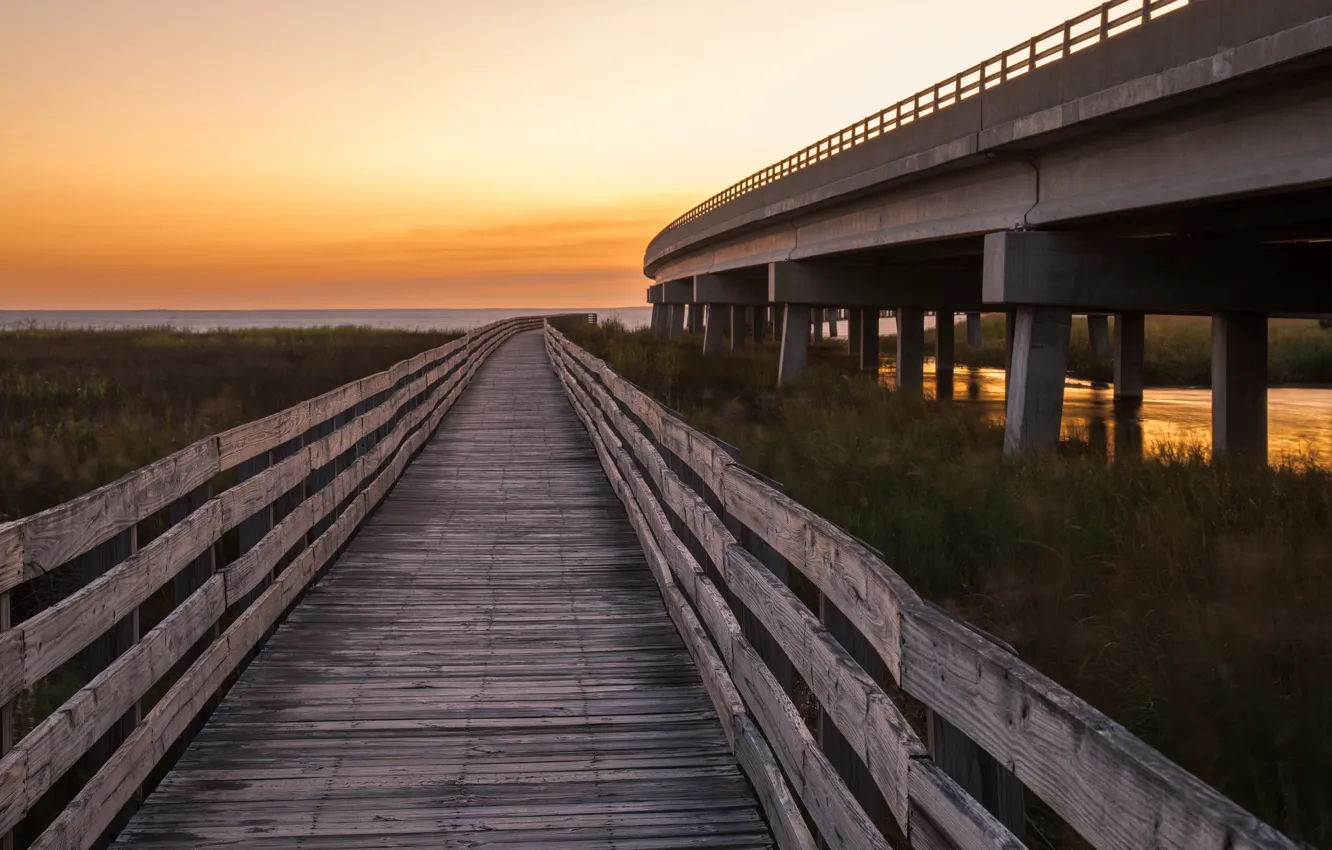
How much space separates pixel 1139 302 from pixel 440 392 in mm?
11641

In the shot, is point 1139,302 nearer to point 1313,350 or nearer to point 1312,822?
point 1312,822

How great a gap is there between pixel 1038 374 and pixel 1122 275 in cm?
194

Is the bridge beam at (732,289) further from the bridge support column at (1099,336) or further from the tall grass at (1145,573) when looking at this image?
the tall grass at (1145,573)

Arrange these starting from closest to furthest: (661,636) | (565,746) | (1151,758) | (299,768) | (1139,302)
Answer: (1151,758)
(299,768)
(565,746)
(661,636)
(1139,302)

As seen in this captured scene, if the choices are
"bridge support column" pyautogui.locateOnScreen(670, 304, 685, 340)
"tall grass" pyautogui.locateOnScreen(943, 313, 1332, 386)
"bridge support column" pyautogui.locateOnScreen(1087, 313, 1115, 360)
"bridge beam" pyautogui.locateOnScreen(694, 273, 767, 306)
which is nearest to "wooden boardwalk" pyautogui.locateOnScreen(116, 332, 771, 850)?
"tall grass" pyautogui.locateOnScreen(943, 313, 1332, 386)

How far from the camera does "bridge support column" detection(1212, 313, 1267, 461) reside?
689 inches

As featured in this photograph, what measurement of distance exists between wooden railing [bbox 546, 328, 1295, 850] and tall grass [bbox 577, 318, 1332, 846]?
1.33 metres

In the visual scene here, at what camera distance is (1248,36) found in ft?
38.8

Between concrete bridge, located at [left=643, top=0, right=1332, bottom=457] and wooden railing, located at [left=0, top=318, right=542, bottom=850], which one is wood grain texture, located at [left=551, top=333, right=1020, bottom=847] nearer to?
wooden railing, located at [left=0, top=318, right=542, bottom=850]

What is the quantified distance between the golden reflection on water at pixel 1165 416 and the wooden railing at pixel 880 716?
33.3ft

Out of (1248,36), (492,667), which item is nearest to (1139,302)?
(1248,36)

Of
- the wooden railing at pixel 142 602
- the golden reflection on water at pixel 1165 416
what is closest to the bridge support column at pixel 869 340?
the golden reflection on water at pixel 1165 416

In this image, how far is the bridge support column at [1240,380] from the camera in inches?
689

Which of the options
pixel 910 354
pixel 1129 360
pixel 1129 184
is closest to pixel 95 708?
pixel 1129 184
